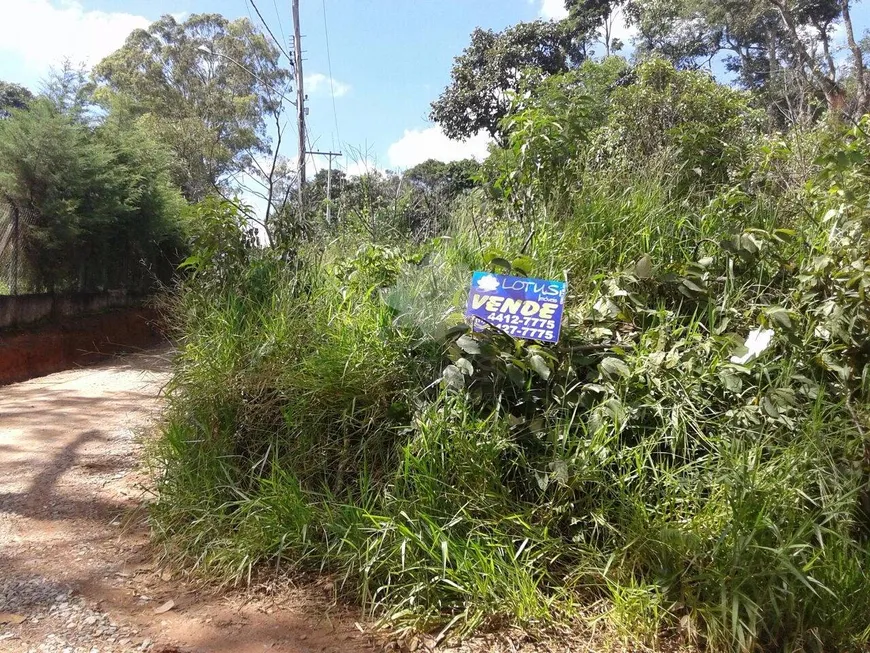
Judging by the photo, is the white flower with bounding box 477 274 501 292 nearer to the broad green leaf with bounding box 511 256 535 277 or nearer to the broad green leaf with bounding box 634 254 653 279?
the broad green leaf with bounding box 511 256 535 277

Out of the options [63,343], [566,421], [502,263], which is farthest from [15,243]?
[566,421]

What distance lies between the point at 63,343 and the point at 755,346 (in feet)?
38.4

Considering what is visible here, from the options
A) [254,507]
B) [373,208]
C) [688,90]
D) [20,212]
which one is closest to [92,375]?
[20,212]

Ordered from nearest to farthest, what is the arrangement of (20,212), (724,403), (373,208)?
(724,403), (373,208), (20,212)

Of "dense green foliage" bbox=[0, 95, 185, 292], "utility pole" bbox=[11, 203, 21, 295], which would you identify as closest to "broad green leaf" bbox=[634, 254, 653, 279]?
"dense green foliage" bbox=[0, 95, 185, 292]

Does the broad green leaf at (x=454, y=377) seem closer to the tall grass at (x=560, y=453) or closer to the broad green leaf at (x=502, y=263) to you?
the tall grass at (x=560, y=453)

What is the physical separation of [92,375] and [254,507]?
720 cm

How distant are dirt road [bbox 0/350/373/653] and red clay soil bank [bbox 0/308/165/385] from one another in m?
4.71

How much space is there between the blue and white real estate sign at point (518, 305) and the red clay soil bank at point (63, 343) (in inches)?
268

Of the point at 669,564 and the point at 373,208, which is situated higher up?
the point at 373,208

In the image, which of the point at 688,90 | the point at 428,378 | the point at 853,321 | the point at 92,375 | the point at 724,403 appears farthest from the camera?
the point at 92,375

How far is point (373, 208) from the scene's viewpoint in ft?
19.1

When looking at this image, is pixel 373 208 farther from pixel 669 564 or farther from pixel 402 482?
pixel 669 564

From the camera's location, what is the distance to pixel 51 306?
11734mm
